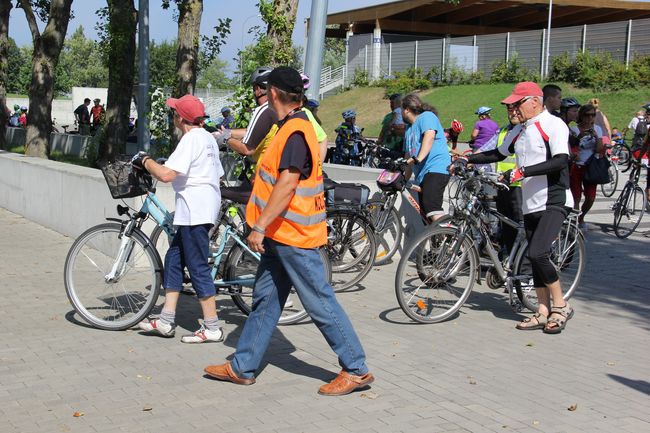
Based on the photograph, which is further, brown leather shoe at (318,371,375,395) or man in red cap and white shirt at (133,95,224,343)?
man in red cap and white shirt at (133,95,224,343)

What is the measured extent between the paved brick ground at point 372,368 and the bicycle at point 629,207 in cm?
412

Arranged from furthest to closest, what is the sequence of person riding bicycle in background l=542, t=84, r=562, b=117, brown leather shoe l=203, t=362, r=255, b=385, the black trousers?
person riding bicycle in background l=542, t=84, r=562, b=117, the black trousers, brown leather shoe l=203, t=362, r=255, b=385

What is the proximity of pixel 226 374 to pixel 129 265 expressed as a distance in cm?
158

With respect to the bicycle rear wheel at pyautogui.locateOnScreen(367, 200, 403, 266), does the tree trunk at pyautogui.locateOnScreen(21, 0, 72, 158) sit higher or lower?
higher

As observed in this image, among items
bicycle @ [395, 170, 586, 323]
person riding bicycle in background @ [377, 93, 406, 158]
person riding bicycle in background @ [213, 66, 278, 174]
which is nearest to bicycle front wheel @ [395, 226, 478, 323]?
bicycle @ [395, 170, 586, 323]

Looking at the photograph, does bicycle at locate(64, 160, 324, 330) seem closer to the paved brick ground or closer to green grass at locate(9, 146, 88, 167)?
the paved brick ground

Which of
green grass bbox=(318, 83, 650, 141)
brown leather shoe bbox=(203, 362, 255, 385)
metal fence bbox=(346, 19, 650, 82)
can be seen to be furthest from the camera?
metal fence bbox=(346, 19, 650, 82)

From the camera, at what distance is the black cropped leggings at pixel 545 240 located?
7.12 metres

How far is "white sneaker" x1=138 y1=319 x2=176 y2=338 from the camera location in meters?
6.66

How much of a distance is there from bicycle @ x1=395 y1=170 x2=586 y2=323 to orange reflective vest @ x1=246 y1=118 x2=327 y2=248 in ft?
5.46

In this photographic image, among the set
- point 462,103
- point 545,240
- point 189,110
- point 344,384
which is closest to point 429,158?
point 545,240

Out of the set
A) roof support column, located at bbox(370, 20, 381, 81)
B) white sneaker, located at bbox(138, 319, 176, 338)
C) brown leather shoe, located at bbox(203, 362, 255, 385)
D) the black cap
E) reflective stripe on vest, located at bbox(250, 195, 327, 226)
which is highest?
roof support column, located at bbox(370, 20, 381, 81)

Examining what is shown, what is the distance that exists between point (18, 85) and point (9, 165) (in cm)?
8834

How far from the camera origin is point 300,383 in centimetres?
573
